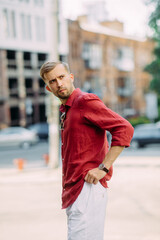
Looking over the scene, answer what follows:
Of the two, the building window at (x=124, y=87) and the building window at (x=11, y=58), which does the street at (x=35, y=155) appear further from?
the building window at (x=124, y=87)

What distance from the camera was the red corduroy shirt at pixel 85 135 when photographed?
2.15 metres

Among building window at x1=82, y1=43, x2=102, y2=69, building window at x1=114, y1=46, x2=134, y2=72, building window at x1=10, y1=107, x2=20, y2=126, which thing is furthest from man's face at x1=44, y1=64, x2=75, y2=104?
building window at x1=114, y1=46, x2=134, y2=72

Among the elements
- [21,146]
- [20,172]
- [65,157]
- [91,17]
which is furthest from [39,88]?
[65,157]

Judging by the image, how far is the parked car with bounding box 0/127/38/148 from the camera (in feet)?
76.2

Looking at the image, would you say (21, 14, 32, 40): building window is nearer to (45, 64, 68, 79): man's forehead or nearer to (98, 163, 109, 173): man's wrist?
(45, 64, 68, 79): man's forehead

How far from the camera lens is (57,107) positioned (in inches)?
433

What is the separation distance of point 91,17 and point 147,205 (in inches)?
1703

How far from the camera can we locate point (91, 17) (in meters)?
46.0

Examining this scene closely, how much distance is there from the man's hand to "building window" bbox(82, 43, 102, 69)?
120 feet

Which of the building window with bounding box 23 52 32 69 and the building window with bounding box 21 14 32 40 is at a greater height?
the building window with bounding box 21 14 32 40

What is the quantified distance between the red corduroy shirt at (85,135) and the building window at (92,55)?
36.4 meters

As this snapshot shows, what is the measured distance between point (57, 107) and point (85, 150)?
349 inches

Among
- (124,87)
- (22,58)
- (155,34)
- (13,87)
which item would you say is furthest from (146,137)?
(124,87)

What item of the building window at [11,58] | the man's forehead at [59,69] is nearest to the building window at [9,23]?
the building window at [11,58]
